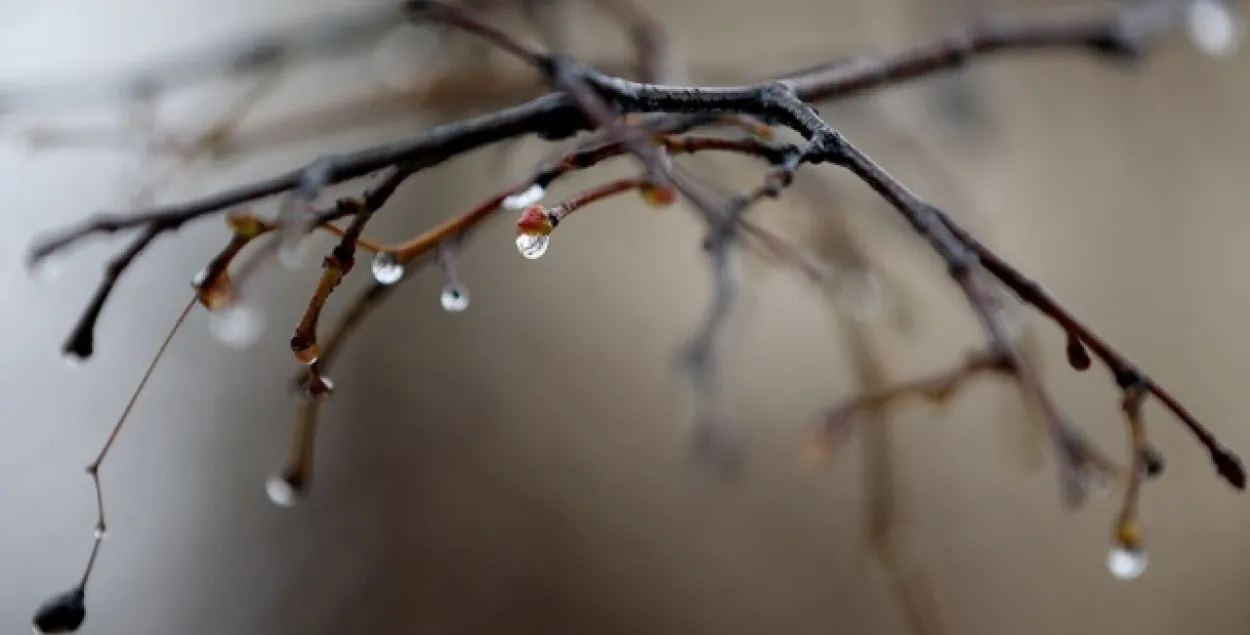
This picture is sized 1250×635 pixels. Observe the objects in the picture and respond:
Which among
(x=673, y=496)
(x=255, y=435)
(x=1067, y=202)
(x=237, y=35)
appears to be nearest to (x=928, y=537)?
(x=673, y=496)

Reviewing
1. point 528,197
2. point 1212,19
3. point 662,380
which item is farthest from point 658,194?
point 662,380

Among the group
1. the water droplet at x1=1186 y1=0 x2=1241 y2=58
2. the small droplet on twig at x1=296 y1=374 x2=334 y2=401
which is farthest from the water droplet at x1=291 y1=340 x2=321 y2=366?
the water droplet at x1=1186 y1=0 x2=1241 y2=58

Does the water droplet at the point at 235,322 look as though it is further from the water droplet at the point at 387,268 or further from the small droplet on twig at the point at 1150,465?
the small droplet on twig at the point at 1150,465

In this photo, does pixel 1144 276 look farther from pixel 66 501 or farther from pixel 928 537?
pixel 66 501

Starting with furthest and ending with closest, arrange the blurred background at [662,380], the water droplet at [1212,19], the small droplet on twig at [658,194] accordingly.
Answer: the blurred background at [662,380]
the water droplet at [1212,19]
the small droplet on twig at [658,194]

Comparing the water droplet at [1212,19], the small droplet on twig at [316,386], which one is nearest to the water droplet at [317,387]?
the small droplet on twig at [316,386]

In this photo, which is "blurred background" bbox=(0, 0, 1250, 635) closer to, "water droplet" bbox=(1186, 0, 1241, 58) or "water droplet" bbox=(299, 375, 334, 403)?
"water droplet" bbox=(1186, 0, 1241, 58)
